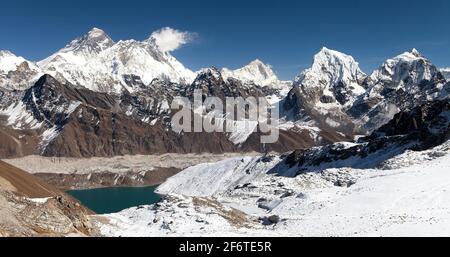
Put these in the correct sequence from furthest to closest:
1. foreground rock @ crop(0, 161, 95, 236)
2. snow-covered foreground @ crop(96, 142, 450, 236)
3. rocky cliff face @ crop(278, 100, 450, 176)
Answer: rocky cliff face @ crop(278, 100, 450, 176)
snow-covered foreground @ crop(96, 142, 450, 236)
foreground rock @ crop(0, 161, 95, 236)

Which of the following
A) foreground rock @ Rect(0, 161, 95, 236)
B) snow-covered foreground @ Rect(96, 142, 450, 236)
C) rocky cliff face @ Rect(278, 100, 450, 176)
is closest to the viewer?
foreground rock @ Rect(0, 161, 95, 236)

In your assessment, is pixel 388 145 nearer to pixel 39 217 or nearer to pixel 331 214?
pixel 331 214

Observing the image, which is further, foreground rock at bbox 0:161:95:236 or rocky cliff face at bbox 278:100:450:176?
rocky cliff face at bbox 278:100:450:176

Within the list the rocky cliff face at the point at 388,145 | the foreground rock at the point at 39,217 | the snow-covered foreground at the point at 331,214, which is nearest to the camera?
the foreground rock at the point at 39,217

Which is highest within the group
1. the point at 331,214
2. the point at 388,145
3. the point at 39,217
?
the point at 388,145

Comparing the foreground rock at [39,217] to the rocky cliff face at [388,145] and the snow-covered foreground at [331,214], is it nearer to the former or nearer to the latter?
the snow-covered foreground at [331,214]

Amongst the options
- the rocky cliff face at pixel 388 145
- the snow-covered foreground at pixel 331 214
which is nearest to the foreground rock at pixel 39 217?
the snow-covered foreground at pixel 331 214

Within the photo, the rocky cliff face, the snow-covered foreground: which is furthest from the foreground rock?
the rocky cliff face

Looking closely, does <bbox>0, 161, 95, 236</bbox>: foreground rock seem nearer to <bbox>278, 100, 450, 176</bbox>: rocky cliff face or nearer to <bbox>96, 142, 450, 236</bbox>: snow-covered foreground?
<bbox>96, 142, 450, 236</bbox>: snow-covered foreground

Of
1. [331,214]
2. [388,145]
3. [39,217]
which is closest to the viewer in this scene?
[39,217]

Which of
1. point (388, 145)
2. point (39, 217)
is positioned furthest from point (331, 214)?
point (388, 145)
